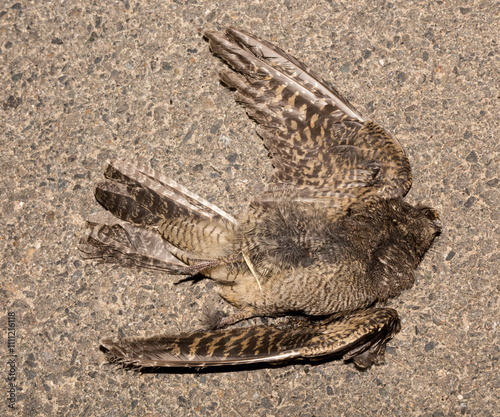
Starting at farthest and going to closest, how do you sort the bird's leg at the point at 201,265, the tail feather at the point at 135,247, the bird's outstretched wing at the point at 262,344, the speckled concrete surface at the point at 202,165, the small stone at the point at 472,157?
the small stone at the point at 472,157 → the speckled concrete surface at the point at 202,165 → the tail feather at the point at 135,247 → the bird's leg at the point at 201,265 → the bird's outstretched wing at the point at 262,344

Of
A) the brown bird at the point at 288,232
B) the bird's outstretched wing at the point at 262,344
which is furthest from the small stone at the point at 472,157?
the bird's outstretched wing at the point at 262,344

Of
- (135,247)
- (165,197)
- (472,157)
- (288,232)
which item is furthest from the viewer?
(472,157)

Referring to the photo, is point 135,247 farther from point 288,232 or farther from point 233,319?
point 288,232

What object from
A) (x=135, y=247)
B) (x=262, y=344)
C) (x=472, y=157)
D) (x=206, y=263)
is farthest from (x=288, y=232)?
(x=472, y=157)

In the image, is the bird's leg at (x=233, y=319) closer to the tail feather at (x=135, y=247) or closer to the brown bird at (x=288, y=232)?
the brown bird at (x=288, y=232)

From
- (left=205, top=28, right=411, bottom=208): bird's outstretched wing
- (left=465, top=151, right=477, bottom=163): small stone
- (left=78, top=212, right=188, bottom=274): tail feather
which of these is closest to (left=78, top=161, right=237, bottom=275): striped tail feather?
(left=78, top=212, right=188, bottom=274): tail feather

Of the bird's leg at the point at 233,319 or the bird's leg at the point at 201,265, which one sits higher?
the bird's leg at the point at 201,265

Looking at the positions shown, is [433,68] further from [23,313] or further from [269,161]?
[23,313]
